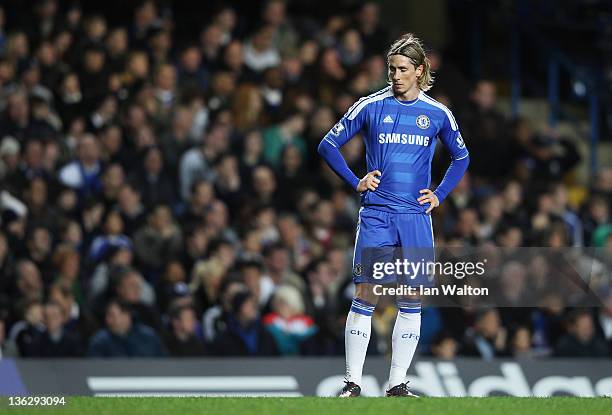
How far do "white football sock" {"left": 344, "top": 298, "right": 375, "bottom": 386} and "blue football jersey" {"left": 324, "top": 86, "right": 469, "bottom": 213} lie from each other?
666 mm

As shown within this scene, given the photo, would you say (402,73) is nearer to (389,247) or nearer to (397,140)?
(397,140)

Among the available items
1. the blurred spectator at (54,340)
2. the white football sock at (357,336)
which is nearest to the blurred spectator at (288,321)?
the blurred spectator at (54,340)

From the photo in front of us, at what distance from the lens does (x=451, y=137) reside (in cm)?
998

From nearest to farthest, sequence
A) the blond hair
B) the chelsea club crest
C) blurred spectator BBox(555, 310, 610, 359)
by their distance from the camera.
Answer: the blond hair < the chelsea club crest < blurred spectator BBox(555, 310, 610, 359)

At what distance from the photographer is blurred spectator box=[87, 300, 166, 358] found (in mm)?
13094

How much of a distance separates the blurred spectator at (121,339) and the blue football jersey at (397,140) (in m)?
3.94

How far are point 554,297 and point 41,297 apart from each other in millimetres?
4832

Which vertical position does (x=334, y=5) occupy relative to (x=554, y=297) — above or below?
above

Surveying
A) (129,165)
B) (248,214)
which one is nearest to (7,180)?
(129,165)

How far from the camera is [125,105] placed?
1579 cm

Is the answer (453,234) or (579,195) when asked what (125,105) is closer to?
(453,234)

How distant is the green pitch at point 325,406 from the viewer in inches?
358

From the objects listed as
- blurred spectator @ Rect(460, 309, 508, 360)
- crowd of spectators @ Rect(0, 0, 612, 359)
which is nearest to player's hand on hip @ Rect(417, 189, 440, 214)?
crowd of spectators @ Rect(0, 0, 612, 359)

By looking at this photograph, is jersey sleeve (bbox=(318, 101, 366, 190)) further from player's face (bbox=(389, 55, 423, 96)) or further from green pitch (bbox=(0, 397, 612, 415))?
green pitch (bbox=(0, 397, 612, 415))
